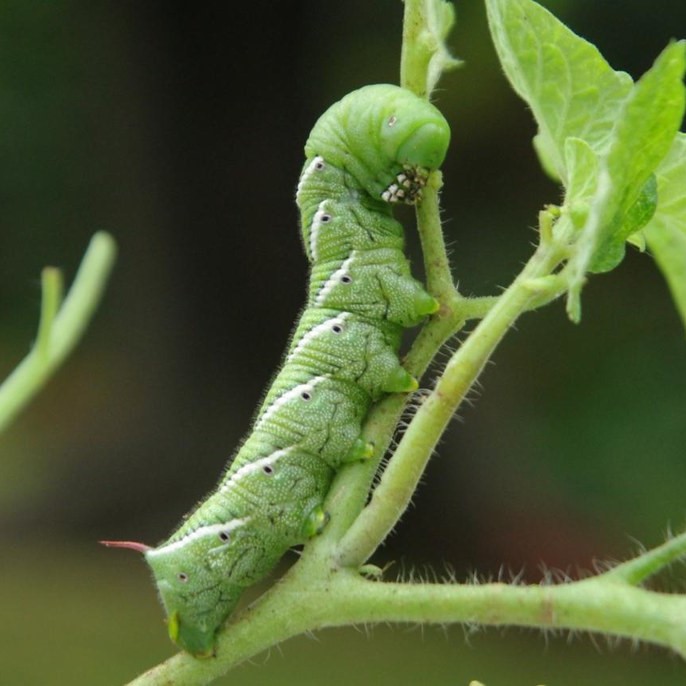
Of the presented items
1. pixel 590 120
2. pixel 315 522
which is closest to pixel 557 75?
pixel 590 120

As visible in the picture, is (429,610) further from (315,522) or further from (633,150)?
(633,150)

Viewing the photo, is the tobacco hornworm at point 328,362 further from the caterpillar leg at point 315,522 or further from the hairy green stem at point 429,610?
the hairy green stem at point 429,610

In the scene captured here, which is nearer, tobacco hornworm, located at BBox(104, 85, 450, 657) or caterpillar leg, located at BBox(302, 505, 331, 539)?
caterpillar leg, located at BBox(302, 505, 331, 539)

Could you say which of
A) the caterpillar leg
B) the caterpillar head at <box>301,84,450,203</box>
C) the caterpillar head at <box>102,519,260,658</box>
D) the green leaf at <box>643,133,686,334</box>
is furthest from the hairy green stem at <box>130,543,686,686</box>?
the caterpillar head at <box>301,84,450,203</box>

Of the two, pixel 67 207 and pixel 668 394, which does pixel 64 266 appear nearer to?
pixel 67 207

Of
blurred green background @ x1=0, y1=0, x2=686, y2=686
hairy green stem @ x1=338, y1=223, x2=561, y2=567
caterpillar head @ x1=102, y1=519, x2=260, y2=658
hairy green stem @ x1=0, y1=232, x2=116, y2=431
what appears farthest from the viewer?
blurred green background @ x1=0, y1=0, x2=686, y2=686

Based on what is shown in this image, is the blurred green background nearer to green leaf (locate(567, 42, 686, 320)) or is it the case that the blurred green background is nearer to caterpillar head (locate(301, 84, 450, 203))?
caterpillar head (locate(301, 84, 450, 203))

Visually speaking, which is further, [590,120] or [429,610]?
[590,120]

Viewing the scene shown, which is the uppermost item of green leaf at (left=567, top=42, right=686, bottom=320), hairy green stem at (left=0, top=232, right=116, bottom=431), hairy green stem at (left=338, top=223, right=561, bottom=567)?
green leaf at (left=567, top=42, right=686, bottom=320)
